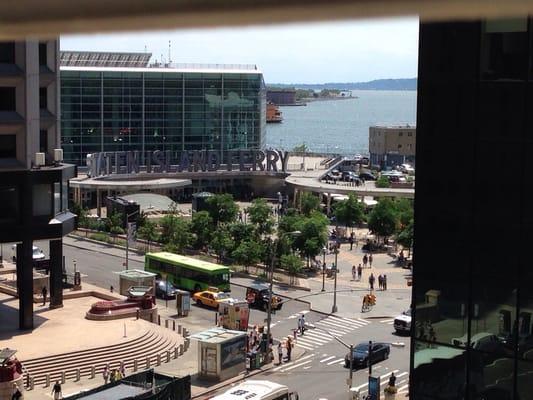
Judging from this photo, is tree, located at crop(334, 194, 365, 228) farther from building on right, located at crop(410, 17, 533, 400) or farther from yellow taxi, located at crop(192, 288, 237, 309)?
building on right, located at crop(410, 17, 533, 400)

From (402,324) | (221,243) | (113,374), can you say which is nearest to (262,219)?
(221,243)

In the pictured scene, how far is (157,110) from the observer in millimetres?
77688

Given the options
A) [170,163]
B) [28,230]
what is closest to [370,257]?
[28,230]

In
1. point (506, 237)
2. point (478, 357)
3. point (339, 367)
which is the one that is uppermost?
point (506, 237)

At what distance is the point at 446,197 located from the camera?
1641cm

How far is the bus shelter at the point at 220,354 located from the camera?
90.7ft

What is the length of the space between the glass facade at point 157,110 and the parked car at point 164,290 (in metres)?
35.0

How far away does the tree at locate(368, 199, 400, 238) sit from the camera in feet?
183

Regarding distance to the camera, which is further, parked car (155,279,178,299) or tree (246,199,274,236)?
tree (246,199,274,236)

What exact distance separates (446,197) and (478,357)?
118 inches

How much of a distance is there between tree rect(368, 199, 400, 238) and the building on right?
1541 inches

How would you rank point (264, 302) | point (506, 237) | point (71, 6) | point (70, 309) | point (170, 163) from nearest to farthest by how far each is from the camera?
point (71, 6)
point (506, 237)
point (70, 309)
point (264, 302)
point (170, 163)

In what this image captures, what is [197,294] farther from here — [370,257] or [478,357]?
[478,357]

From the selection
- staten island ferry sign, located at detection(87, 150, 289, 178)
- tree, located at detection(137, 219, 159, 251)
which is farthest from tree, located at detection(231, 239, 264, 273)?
staten island ferry sign, located at detection(87, 150, 289, 178)
